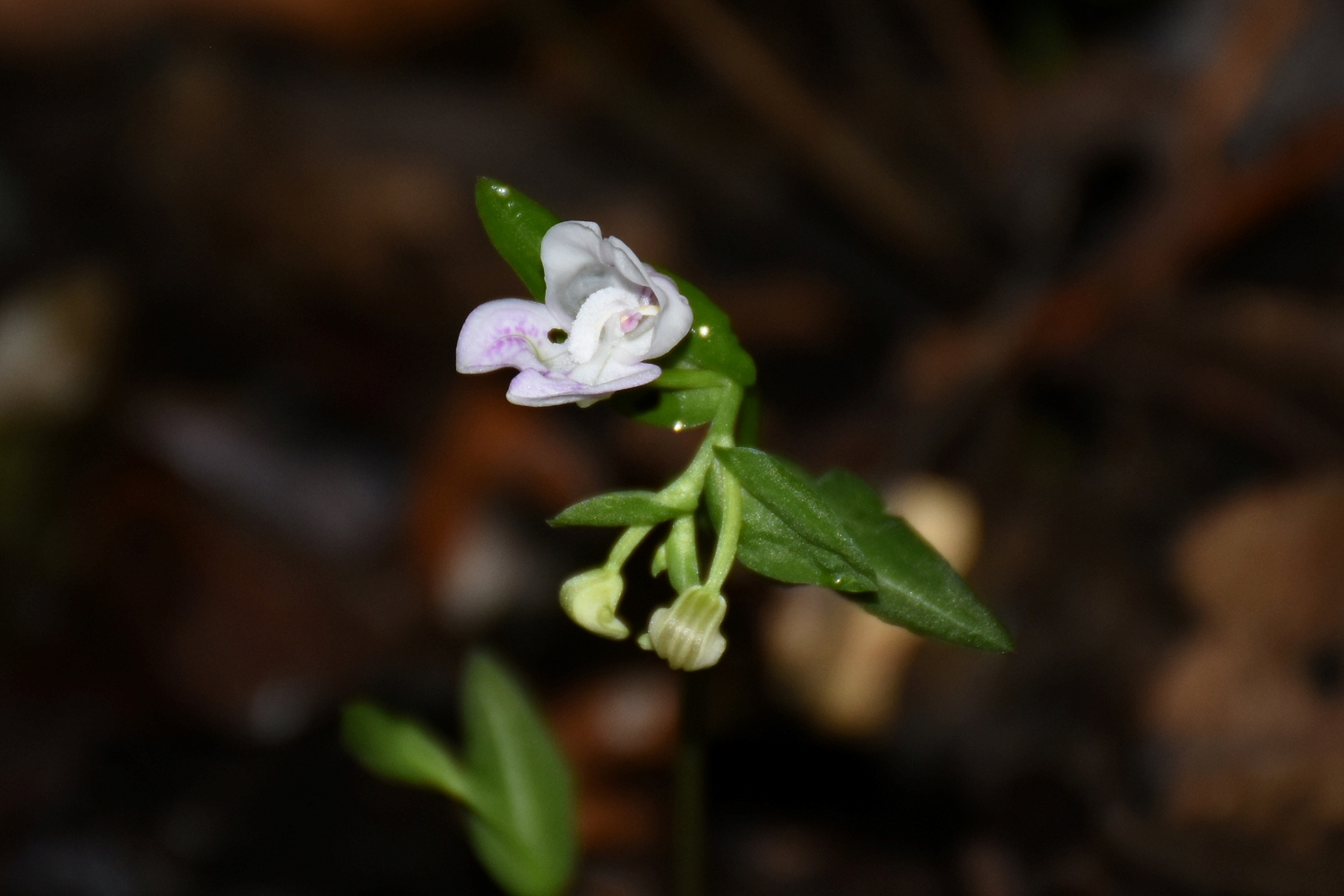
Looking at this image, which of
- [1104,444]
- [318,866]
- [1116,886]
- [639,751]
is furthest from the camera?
[1104,444]

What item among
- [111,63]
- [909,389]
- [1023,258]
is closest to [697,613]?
[909,389]

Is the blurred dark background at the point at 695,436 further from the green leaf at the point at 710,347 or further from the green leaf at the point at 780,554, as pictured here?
the green leaf at the point at 710,347

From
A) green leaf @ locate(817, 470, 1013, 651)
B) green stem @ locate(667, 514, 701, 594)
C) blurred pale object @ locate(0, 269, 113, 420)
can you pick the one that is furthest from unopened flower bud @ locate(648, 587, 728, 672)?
blurred pale object @ locate(0, 269, 113, 420)

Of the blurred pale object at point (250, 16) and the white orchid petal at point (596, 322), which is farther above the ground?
the white orchid petal at point (596, 322)

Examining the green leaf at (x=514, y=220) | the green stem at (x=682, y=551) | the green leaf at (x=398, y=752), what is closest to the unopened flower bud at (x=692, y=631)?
the green stem at (x=682, y=551)

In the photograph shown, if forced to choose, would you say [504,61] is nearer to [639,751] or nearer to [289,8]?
[289,8]

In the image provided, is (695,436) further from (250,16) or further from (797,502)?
(250,16)
